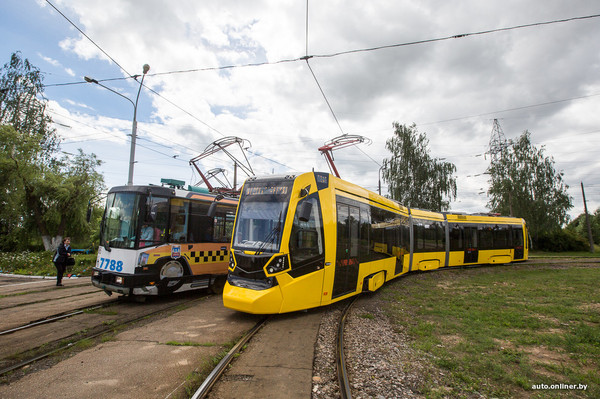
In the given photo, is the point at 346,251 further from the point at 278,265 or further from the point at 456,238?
the point at 456,238

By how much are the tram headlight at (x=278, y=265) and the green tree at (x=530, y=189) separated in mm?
34169

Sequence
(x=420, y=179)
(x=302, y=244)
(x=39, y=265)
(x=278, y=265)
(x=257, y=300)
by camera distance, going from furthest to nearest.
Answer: (x=420, y=179)
(x=39, y=265)
(x=302, y=244)
(x=278, y=265)
(x=257, y=300)

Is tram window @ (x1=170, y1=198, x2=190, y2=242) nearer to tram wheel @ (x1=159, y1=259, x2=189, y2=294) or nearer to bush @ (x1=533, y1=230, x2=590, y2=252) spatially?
tram wheel @ (x1=159, y1=259, x2=189, y2=294)

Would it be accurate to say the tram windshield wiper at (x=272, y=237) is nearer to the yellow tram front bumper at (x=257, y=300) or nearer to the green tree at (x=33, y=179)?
the yellow tram front bumper at (x=257, y=300)

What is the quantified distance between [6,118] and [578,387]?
1481 inches

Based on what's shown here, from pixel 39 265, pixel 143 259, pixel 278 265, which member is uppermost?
pixel 278 265

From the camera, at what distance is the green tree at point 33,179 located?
21906 millimetres

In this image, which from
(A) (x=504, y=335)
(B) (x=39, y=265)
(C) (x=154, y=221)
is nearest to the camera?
(A) (x=504, y=335)

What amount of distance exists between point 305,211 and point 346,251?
197 cm

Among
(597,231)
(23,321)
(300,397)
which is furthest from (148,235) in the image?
(597,231)

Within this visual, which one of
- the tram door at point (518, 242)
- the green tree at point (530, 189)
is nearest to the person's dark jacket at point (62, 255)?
the tram door at point (518, 242)

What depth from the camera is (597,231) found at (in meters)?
46.7

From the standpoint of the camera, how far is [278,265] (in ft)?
19.7

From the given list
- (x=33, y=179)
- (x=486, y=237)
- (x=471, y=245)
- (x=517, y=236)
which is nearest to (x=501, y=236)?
(x=486, y=237)
